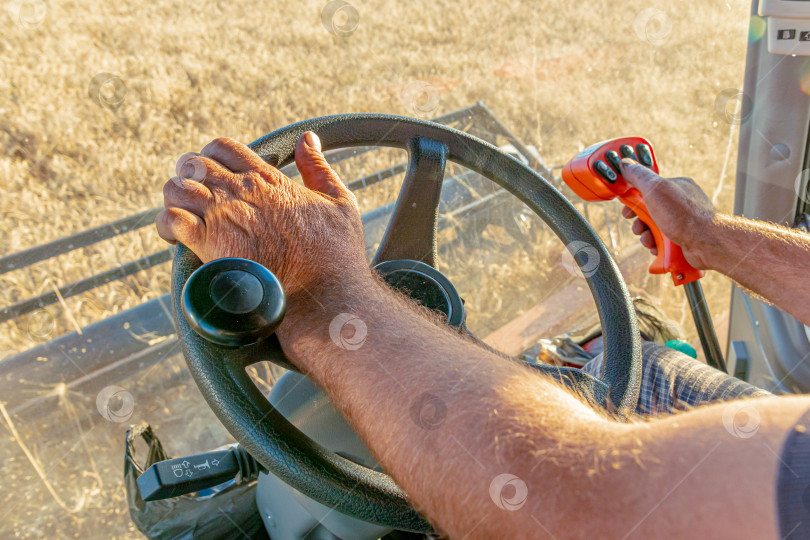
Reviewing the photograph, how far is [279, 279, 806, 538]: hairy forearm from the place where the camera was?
0.53m

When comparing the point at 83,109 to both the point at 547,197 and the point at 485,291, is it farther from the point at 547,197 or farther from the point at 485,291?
the point at 547,197

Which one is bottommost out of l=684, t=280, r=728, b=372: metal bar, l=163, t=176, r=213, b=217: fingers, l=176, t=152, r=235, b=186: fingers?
l=684, t=280, r=728, b=372: metal bar

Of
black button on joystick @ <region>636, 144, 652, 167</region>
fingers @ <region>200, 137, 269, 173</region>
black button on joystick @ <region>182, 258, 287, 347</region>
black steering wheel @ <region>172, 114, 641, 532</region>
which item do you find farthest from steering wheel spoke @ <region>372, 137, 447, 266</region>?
black button on joystick @ <region>636, 144, 652, 167</region>

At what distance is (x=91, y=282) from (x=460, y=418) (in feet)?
5.69

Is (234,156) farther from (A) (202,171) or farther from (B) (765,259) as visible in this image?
(B) (765,259)

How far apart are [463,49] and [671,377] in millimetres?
2921

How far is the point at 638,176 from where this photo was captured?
4.77ft

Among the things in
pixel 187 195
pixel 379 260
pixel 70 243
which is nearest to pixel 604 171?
pixel 379 260

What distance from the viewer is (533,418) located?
24.7 inches

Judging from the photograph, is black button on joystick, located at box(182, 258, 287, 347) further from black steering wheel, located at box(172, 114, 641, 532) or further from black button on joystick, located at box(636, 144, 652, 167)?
black button on joystick, located at box(636, 144, 652, 167)

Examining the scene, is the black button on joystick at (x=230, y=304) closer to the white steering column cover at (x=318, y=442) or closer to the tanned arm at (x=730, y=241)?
the white steering column cover at (x=318, y=442)

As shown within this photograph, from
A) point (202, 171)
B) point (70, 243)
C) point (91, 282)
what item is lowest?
point (91, 282)

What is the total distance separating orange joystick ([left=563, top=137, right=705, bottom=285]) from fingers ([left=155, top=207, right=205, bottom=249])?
1.04 m

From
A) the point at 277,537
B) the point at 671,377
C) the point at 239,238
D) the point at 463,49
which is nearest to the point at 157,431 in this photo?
the point at 277,537
